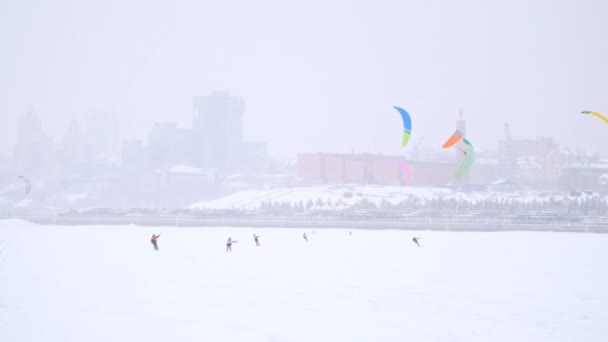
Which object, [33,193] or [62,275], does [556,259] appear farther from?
[33,193]

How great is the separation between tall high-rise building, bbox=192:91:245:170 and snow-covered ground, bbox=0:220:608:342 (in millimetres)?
126530

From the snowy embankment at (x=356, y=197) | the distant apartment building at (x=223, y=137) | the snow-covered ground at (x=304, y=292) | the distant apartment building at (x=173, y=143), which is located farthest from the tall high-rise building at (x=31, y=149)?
the snow-covered ground at (x=304, y=292)

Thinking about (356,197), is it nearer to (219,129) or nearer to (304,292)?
(304,292)

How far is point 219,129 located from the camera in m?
166

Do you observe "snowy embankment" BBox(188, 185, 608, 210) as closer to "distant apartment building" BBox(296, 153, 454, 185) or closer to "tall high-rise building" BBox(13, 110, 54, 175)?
Answer: "distant apartment building" BBox(296, 153, 454, 185)

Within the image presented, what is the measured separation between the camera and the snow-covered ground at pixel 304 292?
14.5 meters

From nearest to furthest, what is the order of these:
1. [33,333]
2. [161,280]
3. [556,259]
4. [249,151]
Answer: [33,333] → [161,280] → [556,259] → [249,151]

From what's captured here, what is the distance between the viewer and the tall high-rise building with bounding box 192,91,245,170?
517ft

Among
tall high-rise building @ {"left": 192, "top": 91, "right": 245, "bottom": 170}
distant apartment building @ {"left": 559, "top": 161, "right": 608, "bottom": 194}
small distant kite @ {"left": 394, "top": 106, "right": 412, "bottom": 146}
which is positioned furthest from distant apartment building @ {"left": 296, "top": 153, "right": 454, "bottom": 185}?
small distant kite @ {"left": 394, "top": 106, "right": 412, "bottom": 146}

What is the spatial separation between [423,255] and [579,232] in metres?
15.8

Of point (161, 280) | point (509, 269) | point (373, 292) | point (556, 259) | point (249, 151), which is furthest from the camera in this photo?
point (249, 151)

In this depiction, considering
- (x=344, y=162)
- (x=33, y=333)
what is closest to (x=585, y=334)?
(x=33, y=333)

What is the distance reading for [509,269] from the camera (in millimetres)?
22812

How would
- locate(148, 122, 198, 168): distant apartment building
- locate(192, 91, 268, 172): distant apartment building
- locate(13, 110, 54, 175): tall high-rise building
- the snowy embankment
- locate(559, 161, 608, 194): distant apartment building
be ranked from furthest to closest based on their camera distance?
locate(192, 91, 268, 172): distant apartment building
locate(148, 122, 198, 168): distant apartment building
locate(13, 110, 54, 175): tall high-rise building
locate(559, 161, 608, 194): distant apartment building
the snowy embankment
